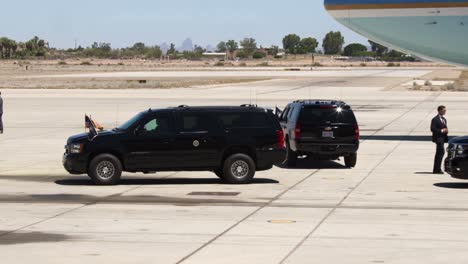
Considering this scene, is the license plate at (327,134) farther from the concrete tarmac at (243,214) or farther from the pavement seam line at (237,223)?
the pavement seam line at (237,223)

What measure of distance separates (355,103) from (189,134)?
38.5 meters

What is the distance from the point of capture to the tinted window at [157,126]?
22.0 metres

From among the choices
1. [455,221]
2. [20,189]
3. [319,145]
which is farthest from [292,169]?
[455,221]

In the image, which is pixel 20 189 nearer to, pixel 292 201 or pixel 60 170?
pixel 60 170

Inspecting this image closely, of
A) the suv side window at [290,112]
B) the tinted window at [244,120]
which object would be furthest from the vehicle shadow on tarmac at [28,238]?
the suv side window at [290,112]

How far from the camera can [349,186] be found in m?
21.5

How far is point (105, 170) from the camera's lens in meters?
21.6

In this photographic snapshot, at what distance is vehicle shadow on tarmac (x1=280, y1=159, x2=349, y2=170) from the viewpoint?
25.5 m

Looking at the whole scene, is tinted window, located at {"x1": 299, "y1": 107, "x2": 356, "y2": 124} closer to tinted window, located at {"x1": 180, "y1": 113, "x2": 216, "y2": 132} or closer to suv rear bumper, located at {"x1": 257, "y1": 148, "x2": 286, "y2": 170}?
suv rear bumper, located at {"x1": 257, "y1": 148, "x2": 286, "y2": 170}

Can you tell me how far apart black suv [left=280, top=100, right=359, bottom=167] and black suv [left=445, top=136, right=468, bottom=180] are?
4.47 metres

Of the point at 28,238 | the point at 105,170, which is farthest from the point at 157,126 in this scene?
the point at 28,238

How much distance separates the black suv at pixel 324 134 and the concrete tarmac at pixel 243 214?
492 millimetres

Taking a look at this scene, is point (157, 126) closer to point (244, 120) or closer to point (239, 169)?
point (244, 120)

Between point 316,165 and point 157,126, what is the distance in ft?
18.6
